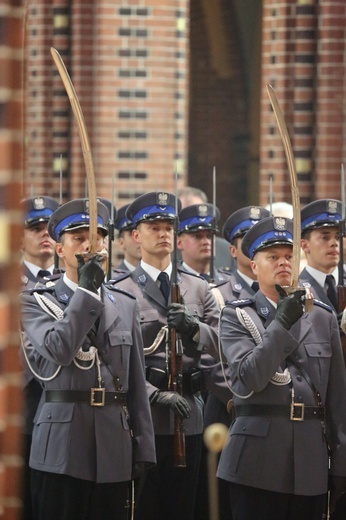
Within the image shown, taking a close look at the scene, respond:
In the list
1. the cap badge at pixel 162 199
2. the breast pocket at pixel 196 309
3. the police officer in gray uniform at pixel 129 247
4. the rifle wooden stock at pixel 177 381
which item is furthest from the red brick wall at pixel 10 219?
the police officer in gray uniform at pixel 129 247

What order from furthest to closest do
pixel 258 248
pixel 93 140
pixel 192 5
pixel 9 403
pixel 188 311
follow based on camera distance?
1. pixel 192 5
2. pixel 93 140
3. pixel 188 311
4. pixel 258 248
5. pixel 9 403

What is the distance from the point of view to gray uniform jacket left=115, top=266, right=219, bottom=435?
6.43m

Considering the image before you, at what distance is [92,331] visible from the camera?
18.4 ft

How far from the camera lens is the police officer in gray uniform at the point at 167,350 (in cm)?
636

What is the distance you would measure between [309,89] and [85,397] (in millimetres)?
5561

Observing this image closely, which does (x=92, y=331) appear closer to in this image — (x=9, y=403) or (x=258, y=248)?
(x=258, y=248)

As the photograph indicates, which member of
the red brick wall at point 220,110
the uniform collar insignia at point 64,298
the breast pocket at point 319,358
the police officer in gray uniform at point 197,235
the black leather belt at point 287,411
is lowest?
the black leather belt at point 287,411

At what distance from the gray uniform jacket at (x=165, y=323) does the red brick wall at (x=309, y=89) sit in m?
3.75

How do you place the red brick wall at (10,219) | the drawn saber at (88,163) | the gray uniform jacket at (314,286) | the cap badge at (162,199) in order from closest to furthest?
the red brick wall at (10,219)
the drawn saber at (88,163)
the cap badge at (162,199)
the gray uniform jacket at (314,286)

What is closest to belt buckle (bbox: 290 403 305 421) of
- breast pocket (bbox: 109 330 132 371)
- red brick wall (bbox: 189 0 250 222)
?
breast pocket (bbox: 109 330 132 371)

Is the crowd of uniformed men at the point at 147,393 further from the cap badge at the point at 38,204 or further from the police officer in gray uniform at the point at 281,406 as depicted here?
the cap badge at the point at 38,204

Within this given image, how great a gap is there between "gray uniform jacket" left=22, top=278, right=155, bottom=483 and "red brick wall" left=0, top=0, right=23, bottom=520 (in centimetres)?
276

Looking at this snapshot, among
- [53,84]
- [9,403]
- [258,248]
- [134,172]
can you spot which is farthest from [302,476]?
[53,84]

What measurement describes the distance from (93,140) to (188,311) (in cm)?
418
